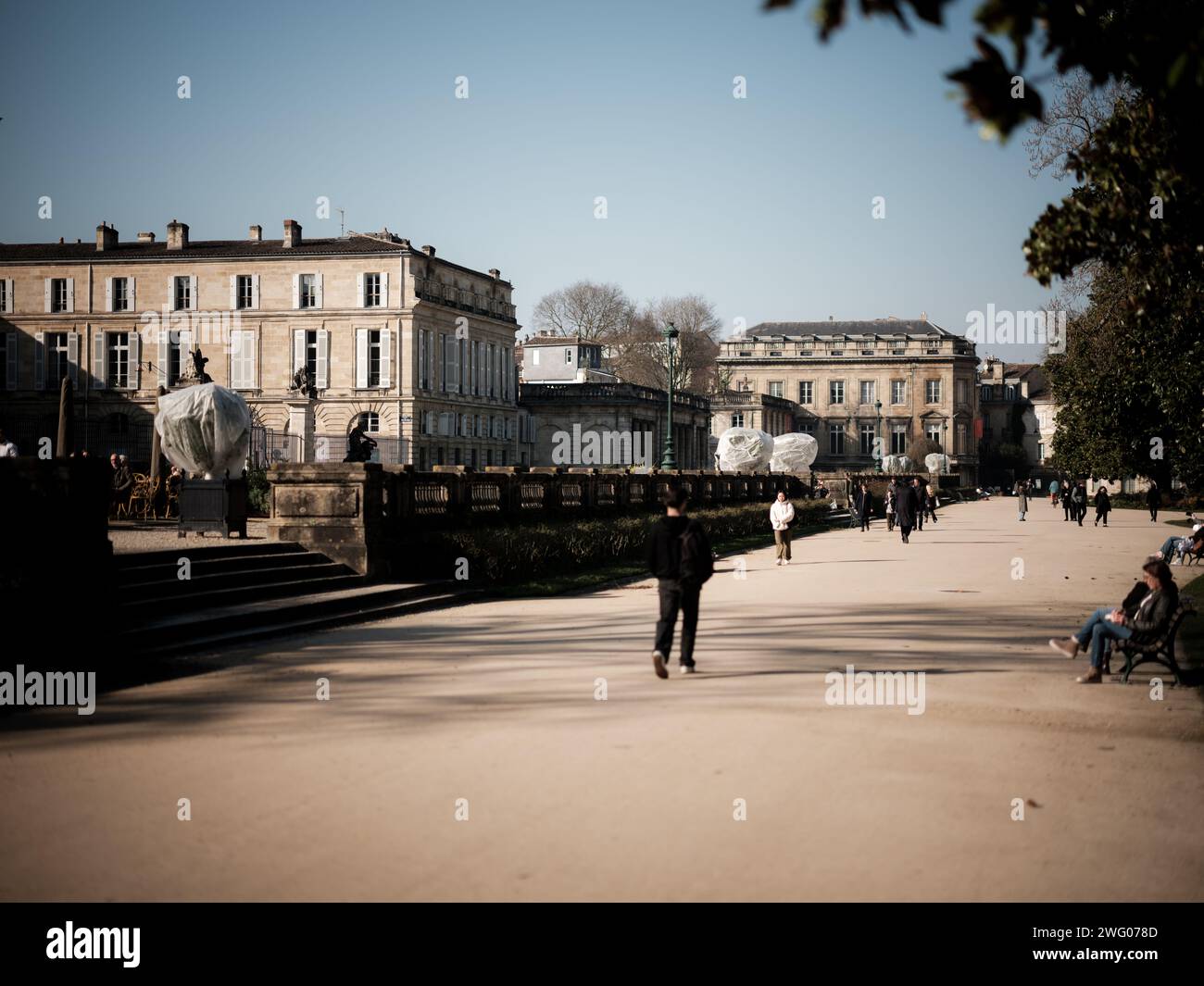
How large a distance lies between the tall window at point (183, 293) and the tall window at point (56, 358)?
639 centimetres

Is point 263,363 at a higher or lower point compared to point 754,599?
higher

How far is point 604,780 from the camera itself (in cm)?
742

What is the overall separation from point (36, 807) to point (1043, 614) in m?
13.6

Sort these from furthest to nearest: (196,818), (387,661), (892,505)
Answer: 1. (892,505)
2. (387,661)
3. (196,818)

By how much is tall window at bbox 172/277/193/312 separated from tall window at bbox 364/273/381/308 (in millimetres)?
9849

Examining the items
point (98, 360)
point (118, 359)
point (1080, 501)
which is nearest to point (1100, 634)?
point (1080, 501)

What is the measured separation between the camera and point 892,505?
43250mm

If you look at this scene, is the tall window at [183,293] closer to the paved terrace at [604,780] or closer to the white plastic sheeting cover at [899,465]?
the white plastic sheeting cover at [899,465]

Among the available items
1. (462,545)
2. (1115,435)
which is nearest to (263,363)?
(1115,435)

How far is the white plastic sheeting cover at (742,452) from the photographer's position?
192ft

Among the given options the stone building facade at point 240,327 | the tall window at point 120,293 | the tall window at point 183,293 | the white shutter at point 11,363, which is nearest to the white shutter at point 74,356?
the stone building facade at point 240,327

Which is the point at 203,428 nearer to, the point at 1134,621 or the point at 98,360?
the point at 1134,621
